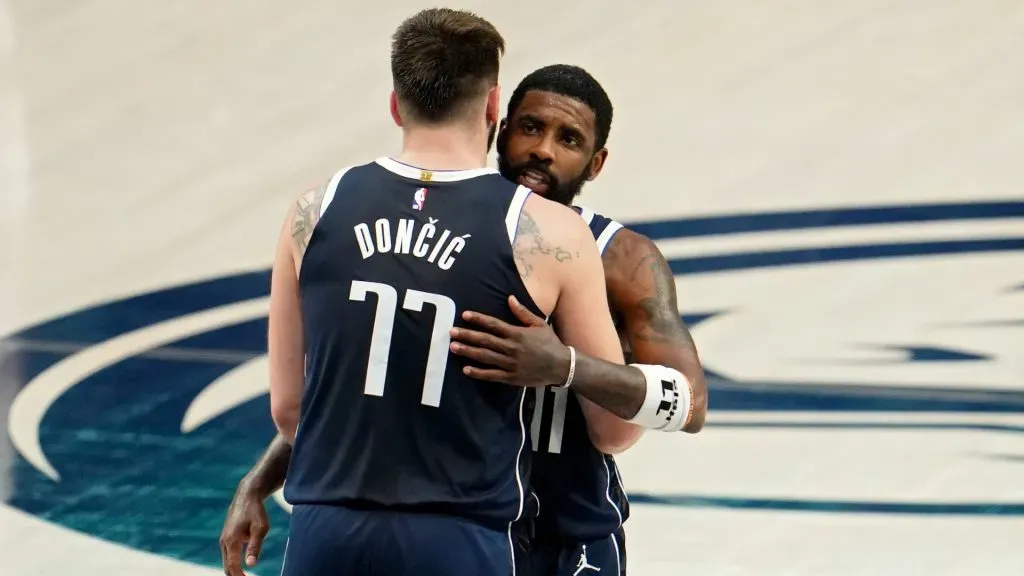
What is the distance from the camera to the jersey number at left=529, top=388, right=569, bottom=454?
Result: 227cm

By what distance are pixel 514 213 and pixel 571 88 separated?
0.67 metres

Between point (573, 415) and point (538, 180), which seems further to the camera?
point (538, 180)

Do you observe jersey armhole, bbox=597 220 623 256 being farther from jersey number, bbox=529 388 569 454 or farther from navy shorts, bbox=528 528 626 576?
navy shorts, bbox=528 528 626 576

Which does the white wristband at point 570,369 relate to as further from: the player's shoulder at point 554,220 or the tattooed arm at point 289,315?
the tattooed arm at point 289,315

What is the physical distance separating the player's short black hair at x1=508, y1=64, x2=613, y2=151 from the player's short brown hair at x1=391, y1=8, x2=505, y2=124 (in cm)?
51

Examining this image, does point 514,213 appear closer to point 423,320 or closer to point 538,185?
point 423,320

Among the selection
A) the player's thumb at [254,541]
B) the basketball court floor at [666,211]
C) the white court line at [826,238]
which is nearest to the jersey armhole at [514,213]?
the player's thumb at [254,541]

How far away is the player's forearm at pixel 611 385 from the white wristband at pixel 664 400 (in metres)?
0.02

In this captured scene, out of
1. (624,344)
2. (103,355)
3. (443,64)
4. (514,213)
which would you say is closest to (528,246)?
(514,213)

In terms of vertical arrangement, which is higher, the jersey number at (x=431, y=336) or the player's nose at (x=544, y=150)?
the player's nose at (x=544, y=150)

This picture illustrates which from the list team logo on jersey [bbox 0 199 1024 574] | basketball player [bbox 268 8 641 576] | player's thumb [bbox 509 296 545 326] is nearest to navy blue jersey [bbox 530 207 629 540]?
basketball player [bbox 268 8 641 576]

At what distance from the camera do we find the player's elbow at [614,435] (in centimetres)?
221

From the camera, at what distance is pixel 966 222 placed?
5188 mm

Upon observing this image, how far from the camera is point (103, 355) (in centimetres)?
520
